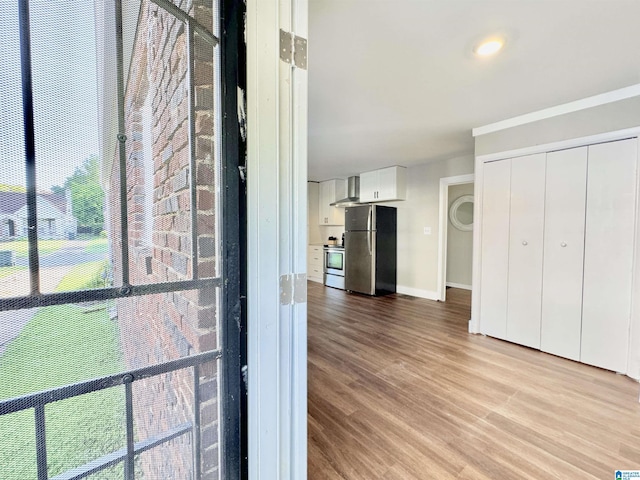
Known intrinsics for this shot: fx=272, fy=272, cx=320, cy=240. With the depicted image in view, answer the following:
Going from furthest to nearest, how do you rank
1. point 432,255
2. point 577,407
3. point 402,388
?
1. point 432,255
2. point 402,388
3. point 577,407

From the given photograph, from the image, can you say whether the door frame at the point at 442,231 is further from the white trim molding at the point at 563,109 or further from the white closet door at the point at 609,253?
the white closet door at the point at 609,253

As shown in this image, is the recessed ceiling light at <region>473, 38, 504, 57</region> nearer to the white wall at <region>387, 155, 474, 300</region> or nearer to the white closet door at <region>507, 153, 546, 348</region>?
the white closet door at <region>507, 153, 546, 348</region>

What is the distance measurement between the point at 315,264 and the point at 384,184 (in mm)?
2416

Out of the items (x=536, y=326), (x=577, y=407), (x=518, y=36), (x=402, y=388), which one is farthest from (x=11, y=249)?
(x=536, y=326)

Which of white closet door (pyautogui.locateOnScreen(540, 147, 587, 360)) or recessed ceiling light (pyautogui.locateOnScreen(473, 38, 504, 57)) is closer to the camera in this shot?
recessed ceiling light (pyautogui.locateOnScreen(473, 38, 504, 57))

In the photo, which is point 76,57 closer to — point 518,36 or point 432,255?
point 518,36

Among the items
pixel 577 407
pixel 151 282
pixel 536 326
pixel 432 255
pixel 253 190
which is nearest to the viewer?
pixel 151 282

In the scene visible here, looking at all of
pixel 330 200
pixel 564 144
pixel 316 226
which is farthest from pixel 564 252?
pixel 316 226

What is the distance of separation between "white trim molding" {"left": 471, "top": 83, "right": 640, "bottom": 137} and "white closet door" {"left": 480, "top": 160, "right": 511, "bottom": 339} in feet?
1.23

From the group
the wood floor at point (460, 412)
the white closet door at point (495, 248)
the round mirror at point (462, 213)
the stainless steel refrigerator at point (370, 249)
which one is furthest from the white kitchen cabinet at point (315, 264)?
the white closet door at point (495, 248)

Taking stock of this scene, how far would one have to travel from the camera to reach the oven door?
18.0ft

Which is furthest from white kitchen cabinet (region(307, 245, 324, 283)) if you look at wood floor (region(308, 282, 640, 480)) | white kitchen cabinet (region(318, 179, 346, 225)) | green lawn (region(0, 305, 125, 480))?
green lawn (region(0, 305, 125, 480))

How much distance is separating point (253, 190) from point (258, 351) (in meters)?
0.43

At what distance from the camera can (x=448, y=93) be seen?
227 centimetres
